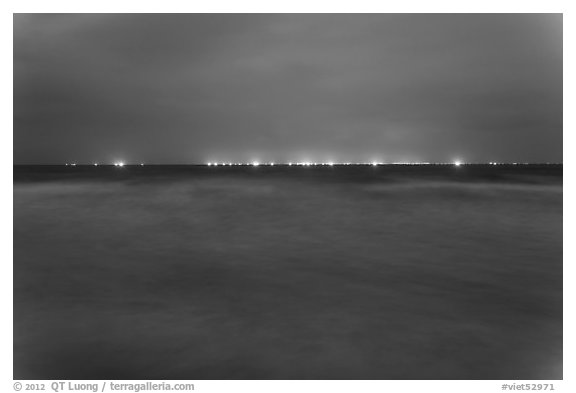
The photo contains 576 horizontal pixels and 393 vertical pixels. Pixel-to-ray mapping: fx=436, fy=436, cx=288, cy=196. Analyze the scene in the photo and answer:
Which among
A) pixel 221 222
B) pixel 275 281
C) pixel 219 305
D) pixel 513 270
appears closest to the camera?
pixel 219 305

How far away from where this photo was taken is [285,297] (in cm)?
511

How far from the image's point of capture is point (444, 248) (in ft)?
24.5

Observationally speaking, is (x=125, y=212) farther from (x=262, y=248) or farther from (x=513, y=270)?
(x=513, y=270)

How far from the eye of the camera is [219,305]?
481cm

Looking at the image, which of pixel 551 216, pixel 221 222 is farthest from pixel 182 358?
pixel 551 216

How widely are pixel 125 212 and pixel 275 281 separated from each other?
22.4ft

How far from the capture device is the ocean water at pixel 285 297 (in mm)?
3691

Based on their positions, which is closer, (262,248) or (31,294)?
(31,294)

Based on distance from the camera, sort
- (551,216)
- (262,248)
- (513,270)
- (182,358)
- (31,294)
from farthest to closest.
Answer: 1. (551,216)
2. (262,248)
3. (513,270)
4. (31,294)
5. (182,358)

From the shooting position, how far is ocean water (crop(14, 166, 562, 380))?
3691mm
